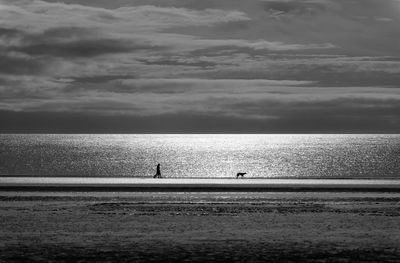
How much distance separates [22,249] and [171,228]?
8287mm

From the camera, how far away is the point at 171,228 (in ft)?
104

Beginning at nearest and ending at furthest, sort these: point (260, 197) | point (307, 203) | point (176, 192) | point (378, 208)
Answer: point (378, 208)
point (307, 203)
point (260, 197)
point (176, 192)

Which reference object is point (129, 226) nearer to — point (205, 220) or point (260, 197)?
point (205, 220)

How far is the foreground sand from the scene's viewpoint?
24859 mm

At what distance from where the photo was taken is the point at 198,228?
104 feet

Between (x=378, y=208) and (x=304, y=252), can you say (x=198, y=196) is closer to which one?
(x=378, y=208)

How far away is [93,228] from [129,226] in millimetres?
1840

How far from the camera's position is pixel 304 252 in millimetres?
25359

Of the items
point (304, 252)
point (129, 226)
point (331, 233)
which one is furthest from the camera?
point (129, 226)

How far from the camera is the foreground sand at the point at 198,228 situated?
81.6ft

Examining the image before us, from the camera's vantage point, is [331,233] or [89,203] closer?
[331,233]

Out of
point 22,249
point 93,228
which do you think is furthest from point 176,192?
point 22,249

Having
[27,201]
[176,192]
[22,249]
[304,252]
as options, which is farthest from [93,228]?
[176,192]

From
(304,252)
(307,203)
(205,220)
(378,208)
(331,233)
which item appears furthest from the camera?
(307,203)
